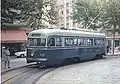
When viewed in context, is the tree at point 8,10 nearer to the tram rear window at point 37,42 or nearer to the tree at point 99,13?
the tram rear window at point 37,42

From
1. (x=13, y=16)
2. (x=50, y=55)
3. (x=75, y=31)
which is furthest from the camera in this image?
(x=75, y=31)

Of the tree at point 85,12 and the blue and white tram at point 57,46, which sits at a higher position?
the tree at point 85,12

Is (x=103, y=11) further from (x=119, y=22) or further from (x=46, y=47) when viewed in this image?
(x=46, y=47)

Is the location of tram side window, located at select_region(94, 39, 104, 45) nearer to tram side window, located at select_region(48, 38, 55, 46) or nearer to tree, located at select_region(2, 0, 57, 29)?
tree, located at select_region(2, 0, 57, 29)

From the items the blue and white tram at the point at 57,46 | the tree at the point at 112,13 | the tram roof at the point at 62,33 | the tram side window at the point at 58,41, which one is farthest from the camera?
the tree at the point at 112,13

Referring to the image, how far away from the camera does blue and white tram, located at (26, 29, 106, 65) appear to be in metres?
23.0

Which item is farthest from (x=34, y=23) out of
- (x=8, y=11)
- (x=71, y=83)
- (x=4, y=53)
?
(x=71, y=83)

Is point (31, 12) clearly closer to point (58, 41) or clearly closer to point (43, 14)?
point (58, 41)

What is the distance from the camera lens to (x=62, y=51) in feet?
80.6

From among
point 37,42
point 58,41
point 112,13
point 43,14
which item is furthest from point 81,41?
point 112,13

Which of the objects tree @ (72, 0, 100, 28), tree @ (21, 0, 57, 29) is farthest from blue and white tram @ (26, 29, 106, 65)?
tree @ (72, 0, 100, 28)

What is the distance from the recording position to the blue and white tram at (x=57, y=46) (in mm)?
23047

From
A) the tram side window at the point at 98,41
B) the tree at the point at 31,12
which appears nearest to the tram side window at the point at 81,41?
the tram side window at the point at 98,41

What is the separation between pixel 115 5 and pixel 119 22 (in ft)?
7.85
